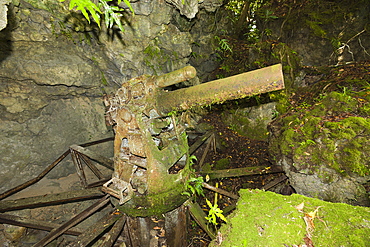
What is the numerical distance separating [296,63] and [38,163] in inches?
390

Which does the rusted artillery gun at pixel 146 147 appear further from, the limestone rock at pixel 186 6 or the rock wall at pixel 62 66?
the limestone rock at pixel 186 6

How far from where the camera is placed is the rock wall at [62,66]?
4.59m

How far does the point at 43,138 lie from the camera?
20.4ft

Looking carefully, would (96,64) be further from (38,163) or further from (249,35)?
(249,35)

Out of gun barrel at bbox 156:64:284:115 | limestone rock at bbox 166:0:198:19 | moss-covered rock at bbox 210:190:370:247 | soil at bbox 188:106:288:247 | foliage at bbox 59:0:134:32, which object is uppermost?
limestone rock at bbox 166:0:198:19

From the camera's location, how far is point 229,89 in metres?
2.38

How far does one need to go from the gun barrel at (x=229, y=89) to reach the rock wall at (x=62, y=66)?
9.97ft

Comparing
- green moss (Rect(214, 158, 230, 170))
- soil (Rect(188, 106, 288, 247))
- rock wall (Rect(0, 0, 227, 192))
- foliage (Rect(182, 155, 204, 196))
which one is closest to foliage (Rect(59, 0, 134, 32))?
rock wall (Rect(0, 0, 227, 192))

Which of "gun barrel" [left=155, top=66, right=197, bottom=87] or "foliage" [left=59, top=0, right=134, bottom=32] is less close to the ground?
"foliage" [left=59, top=0, right=134, bottom=32]

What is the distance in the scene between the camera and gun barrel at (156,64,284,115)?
205 centimetres

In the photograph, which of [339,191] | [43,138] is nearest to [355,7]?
[339,191]

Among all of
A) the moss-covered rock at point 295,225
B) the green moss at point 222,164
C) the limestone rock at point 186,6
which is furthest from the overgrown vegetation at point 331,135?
the limestone rock at point 186,6

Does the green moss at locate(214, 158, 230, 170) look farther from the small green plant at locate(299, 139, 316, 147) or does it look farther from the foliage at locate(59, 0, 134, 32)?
the foliage at locate(59, 0, 134, 32)

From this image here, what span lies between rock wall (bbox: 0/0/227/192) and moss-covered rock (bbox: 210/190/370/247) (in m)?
5.03
